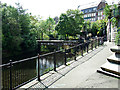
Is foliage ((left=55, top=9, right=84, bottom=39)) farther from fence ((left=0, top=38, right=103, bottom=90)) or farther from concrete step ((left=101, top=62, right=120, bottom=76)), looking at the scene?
concrete step ((left=101, top=62, right=120, bottom=76))

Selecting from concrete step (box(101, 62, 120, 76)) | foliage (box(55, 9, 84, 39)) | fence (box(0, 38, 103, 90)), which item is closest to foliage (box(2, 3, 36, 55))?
foliage (box(55, 9, 84, 39))

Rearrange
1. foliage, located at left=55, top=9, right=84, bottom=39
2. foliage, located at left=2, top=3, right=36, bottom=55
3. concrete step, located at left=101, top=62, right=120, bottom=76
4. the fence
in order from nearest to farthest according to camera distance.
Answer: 1. concrete step, located at left=101, top=62, right=120, bottom=76
2. the fence
3. foliage, located at left=2, top=3, right=36, bottom=55
4. foliage, located at left=55, top=9, right=84, bottom=39

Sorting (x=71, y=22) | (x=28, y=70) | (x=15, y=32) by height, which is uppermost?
(x=71, y=22)

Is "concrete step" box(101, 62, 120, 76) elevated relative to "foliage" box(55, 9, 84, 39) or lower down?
lower down

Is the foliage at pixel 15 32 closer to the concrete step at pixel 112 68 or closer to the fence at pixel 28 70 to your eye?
the fence at pixel 28 70

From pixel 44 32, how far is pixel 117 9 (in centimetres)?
3945

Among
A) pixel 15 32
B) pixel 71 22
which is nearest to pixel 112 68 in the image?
pixel 15 32

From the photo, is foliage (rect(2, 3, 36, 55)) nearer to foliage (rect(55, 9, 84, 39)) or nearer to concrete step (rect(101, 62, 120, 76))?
foliage (rect(55, 9, 84, 39))

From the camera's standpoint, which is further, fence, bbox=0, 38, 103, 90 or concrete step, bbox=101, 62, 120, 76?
fence, bbox=0, 38, 103, 90

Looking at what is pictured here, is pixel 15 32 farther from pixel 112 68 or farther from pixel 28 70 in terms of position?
pixel 112 68

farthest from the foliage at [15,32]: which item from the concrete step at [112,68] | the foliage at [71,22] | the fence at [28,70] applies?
the concrete step at [112,68]

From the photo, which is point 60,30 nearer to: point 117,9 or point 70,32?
point 70,32

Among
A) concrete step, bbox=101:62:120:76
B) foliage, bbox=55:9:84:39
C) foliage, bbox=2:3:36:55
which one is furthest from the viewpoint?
foliage, bbox=55:9:84:39

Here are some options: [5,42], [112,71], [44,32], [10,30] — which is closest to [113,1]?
[112,71]
